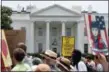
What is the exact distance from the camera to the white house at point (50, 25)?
189ft

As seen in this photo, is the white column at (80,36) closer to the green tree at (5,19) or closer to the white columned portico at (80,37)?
the white columned portico at (80,37)

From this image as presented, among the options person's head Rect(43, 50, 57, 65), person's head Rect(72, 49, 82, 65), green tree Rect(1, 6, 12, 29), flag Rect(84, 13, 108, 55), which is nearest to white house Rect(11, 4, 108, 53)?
green tree Rect(1, 6, 12, 29)

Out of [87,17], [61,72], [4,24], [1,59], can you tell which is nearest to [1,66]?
[1,59]

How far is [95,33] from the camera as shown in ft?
27.4

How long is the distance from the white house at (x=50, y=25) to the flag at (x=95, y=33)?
157 feet

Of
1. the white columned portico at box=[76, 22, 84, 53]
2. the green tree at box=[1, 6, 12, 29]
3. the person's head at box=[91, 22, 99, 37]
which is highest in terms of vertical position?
the green tree at box=[1, 6, 12, 29]

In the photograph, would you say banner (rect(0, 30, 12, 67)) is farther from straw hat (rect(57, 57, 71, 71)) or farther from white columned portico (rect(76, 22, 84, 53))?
white columned portico (rect(76, 22, 84, 53))

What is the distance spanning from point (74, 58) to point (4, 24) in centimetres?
3290

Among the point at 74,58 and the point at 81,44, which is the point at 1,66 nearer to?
the point at 74,58

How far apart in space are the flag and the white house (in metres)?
47.8

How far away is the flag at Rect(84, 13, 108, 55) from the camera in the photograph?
26.6 ft

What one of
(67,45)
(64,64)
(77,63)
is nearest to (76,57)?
(77,63)

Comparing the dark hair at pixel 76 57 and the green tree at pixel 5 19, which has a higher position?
the green tree at pixel 5 19

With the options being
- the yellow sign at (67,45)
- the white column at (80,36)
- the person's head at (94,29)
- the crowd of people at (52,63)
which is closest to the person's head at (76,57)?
the crowd of people at (52,63)
